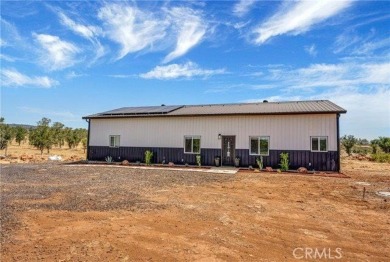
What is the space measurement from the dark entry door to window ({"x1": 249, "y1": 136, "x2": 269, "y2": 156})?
1283 mm

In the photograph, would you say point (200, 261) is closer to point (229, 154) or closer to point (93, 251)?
point (93, 251)

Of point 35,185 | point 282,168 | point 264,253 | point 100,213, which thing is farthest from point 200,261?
point 282,168

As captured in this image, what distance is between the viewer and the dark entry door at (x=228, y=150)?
65.1ft

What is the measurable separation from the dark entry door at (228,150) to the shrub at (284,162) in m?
3.28

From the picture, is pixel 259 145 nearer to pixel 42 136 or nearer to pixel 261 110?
pixel 261 110

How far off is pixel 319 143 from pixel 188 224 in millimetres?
13905

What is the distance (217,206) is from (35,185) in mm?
7779

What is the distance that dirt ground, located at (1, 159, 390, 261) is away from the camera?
187 inches

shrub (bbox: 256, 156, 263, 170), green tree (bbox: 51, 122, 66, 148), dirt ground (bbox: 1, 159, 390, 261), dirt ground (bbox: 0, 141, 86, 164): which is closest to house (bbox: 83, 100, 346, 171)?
shrub (bbox: 256, 156, 263, 170)

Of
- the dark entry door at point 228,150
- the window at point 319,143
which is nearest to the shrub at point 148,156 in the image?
the dark entry door at point 228,150
